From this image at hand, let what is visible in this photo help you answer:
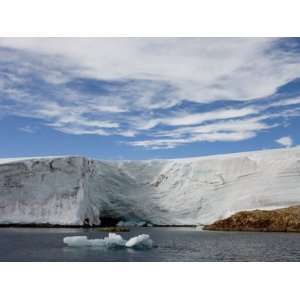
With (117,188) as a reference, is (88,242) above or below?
below

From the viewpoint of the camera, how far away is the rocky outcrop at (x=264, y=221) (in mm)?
21875

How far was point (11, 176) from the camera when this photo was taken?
25016 millimetres

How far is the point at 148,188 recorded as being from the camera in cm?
3066

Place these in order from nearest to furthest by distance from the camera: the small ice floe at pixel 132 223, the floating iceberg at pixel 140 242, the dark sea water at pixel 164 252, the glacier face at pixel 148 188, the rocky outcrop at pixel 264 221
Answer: the dark sea water at pixel 164 252 → the floating iceberg at pixel 140 242 → the rocky outcrop at pixel 264 221 → the glacier face at pixel 148 188 → the small ice floe at pixel 132 223

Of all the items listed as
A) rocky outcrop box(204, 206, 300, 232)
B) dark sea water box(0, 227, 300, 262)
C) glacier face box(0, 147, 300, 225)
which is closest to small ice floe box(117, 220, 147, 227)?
glacier face box(0, 147, 300, 225)

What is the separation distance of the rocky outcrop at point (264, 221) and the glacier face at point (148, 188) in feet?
6.43

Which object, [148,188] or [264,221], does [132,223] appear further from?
[264,221]

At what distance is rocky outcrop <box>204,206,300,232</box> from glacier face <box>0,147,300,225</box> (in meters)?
1.96

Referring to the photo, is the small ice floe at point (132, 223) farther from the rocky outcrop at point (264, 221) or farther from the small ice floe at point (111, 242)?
the small ice floe at point (111, 242)

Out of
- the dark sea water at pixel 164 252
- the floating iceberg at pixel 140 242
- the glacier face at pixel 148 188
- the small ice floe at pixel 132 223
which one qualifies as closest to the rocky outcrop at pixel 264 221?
the glacier face at pixel 148 188

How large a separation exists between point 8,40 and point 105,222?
17.8m
